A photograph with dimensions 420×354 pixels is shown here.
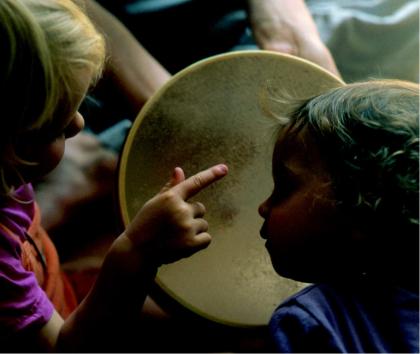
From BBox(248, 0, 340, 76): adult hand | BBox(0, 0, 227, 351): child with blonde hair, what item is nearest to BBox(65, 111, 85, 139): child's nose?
BBox(0, 0, 227, 351): child with blonde hair

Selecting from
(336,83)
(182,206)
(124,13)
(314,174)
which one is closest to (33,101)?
(182,206)

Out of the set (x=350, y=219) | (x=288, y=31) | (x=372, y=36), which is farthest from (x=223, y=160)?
(x=372, y=36)

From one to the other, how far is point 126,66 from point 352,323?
604 millimetres

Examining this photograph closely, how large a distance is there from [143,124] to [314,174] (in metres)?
0.27

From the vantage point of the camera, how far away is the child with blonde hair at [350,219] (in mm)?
618

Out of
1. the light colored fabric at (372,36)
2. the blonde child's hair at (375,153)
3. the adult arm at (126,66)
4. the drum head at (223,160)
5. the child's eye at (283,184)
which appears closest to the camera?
the blonde child's hair at (375,153)

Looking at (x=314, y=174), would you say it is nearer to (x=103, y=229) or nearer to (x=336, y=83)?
(x=336, y=83)

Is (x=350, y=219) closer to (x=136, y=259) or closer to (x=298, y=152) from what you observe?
(x=298, y=152)

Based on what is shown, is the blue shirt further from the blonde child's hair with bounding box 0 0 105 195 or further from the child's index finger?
the blonde child's hair with bounding box 0 0 105 195

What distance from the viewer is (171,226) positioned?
722 millimetres

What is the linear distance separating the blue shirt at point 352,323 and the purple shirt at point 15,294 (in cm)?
30

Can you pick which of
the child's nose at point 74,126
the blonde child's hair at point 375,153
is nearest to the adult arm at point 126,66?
the child's nose at point 74,126

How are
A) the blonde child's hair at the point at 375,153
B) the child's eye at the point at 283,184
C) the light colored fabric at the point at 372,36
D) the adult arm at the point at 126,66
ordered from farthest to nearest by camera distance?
1. the light colored fabric at the point at 372,36
2. the adult arm at the point at 126,66
3. the child's eye at the point at 283,184
4. the blonde child's hair at the point at 375,153

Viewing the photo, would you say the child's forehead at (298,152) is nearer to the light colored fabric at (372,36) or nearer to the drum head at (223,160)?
the drum head at (223,160)
